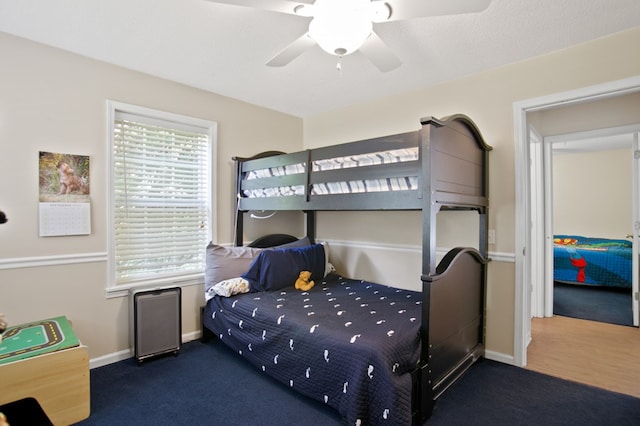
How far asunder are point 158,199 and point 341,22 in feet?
7.36

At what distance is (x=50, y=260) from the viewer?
2.36 meters

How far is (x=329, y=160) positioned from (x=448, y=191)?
3.05ft

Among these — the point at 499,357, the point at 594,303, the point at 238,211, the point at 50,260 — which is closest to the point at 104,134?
the point at 50,260

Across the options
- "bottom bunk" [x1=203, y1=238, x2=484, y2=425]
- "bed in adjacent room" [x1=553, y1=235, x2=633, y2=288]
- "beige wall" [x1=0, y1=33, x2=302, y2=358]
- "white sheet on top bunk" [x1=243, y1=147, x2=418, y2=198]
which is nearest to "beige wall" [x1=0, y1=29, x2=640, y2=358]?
"beige wall" [x1=0, y1=33, x2=302, y2=358]

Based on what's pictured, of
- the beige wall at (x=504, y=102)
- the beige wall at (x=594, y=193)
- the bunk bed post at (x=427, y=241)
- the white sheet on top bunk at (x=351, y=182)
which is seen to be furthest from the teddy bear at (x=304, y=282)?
the beige wall at (x=594, y=193)

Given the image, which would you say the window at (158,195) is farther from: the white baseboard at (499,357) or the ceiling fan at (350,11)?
the white baseboard at (499,357)

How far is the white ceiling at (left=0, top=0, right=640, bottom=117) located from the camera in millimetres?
1922

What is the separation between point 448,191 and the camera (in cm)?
218

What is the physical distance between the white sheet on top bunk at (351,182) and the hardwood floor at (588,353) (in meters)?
1.84

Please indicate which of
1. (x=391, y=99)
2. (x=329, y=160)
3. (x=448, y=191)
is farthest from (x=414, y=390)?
(x=391, y=99)

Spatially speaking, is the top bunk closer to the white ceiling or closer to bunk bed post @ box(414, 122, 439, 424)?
bunk bed post @ box(414, 122, 439, 424)

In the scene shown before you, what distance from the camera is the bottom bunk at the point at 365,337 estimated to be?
1.75m

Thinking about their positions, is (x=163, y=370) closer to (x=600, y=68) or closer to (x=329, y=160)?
(x=329, y=160)

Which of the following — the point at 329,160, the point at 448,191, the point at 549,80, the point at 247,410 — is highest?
the point at 549,80
